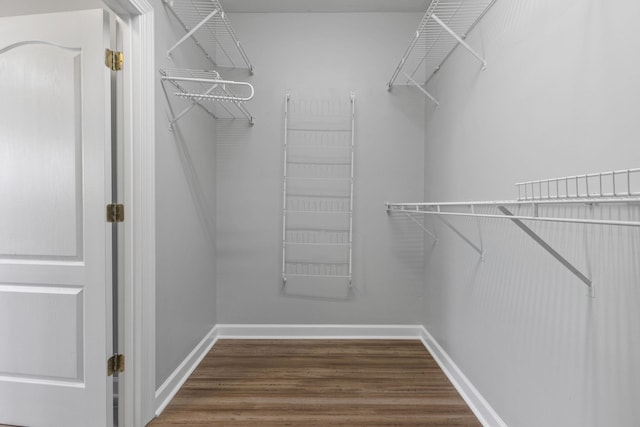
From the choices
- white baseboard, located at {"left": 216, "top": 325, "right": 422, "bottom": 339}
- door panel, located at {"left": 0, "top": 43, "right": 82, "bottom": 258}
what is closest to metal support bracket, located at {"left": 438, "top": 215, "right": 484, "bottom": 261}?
white baseboard, located at {"left": 216, "top": 325, "right": 422, "bottom": 339}

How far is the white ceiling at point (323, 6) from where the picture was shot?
2447mm

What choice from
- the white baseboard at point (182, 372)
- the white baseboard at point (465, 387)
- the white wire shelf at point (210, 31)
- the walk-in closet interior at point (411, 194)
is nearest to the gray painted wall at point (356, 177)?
the walk-in closet interior at point (411, 194)

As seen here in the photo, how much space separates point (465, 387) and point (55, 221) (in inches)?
90.1

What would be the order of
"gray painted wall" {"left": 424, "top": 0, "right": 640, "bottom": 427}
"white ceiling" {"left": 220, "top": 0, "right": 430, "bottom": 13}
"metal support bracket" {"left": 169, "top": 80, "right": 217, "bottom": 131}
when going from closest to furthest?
"gray painted wall" {"left": 424, "top": 0, "right": 640, "bottom": 427}
"metal support bracket" {"left": 169, "top": 80, "right": 217, "bottom": 131}
"white ceiling" {"left": 220, "top": 0, "right": 430, "bottom": 13}

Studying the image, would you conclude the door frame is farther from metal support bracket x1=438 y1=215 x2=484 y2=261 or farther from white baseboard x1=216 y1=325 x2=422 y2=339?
metal support bracket x1=438 y1=215 x2=484 y2=261

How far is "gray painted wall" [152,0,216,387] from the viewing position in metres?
1.70

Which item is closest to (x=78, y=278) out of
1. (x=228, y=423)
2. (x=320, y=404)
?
(x=228, y=423)

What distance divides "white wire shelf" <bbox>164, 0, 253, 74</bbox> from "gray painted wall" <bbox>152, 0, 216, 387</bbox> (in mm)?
85

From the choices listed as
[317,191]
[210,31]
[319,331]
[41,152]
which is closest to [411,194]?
[317,191]

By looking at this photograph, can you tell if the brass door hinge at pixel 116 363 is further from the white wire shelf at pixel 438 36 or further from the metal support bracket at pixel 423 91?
the metal support bracket at pixel 423 91

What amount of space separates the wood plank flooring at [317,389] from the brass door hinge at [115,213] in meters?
1.03

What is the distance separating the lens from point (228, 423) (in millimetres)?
1627

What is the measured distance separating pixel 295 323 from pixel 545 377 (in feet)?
5.91

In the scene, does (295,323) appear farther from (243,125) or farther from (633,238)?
(633,238)
